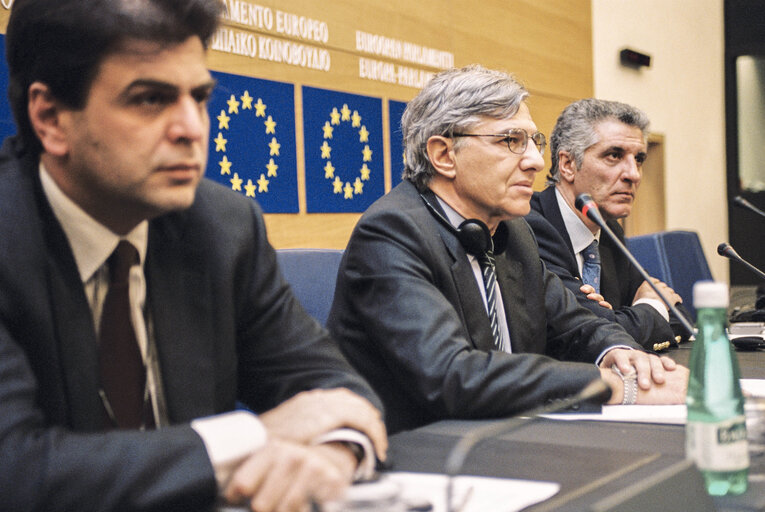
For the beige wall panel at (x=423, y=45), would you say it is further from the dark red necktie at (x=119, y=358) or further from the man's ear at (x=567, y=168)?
the dark red necktie at (x=119, y=358)

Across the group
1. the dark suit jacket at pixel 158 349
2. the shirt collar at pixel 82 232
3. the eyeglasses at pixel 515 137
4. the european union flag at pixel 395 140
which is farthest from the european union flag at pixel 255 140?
the shirt collar at pixel 82 232

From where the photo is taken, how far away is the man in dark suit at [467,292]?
153 centimetres

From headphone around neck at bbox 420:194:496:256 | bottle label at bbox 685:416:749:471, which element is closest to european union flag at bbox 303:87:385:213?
headphone around neck at bbox 420:194:496:256

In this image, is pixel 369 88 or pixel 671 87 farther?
pixel 671 87

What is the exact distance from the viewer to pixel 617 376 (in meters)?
1.56

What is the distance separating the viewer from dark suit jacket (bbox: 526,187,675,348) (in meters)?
2.49

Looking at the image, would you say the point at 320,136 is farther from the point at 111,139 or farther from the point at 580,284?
the point at 111,139

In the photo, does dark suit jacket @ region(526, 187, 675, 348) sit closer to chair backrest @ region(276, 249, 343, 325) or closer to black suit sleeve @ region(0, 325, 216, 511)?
chair backrest @ region(276, 249, 343, 325)

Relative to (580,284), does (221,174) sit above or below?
above

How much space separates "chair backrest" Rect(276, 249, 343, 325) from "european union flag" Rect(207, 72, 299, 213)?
1.09 metres

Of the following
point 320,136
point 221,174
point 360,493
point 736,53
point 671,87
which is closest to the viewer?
point 360,493

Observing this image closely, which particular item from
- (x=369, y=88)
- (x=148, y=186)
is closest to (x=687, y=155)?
(x=369, y=88)

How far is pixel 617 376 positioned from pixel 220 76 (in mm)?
2083

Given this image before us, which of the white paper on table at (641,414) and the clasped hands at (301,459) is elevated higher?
the clasped hands at (301,459)
